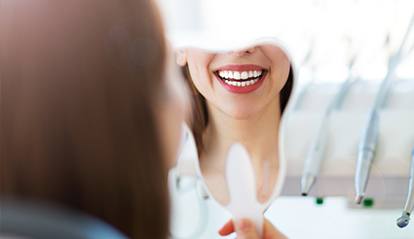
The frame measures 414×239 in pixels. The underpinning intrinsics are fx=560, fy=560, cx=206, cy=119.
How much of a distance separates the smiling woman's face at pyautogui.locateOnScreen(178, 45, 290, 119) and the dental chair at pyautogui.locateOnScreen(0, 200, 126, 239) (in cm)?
49

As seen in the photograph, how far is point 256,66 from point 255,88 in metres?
0.04

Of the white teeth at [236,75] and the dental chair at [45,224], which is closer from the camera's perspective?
the dental chair at [45,224]

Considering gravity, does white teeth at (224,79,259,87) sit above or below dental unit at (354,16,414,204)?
above

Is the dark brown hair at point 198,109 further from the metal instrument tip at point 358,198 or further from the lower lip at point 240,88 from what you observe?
the metal instrument tip at point 358,198

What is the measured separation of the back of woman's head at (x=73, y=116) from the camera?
446 mm

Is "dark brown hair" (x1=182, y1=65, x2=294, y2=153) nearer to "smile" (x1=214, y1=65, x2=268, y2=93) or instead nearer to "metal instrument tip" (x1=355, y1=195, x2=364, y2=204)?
"smile" (x1=214, y1=65, x2=268, y2=93)

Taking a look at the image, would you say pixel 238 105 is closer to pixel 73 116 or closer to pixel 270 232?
pixel 270 232

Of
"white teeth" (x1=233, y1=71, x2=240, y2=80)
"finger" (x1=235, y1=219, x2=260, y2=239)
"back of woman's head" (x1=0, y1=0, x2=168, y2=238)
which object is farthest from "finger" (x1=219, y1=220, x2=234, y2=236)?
"back of woman's head" (x1=0, y1=0, x2=168, y2=238)

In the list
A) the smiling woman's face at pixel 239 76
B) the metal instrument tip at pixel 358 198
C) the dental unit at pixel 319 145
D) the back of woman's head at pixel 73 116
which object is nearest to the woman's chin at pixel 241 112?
the smiling woman's face at pixel 239 76

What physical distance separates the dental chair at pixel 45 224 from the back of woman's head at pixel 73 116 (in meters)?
0.01

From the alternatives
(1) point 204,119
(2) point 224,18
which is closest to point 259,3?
(2) point 224,18

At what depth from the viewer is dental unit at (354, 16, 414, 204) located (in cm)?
89

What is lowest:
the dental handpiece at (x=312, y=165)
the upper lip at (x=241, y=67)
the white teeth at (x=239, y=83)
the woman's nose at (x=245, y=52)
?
the dental handpiece at (x=312, y=165)

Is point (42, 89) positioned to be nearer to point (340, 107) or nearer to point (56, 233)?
point (56, 233)
